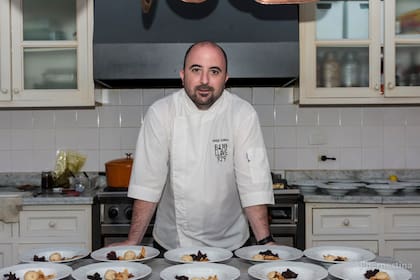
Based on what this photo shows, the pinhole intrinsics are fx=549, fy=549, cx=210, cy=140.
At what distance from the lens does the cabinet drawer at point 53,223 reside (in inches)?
113

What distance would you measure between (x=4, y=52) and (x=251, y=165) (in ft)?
5.82

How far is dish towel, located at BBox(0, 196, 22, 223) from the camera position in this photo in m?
2.82

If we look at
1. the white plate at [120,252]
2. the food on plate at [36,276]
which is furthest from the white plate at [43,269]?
the white plate at [120,252]

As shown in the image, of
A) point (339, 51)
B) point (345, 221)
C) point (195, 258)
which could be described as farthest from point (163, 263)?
point (339, 51)

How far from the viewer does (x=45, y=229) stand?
2.88 m

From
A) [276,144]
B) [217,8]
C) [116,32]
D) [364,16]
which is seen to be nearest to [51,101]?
[116,32]

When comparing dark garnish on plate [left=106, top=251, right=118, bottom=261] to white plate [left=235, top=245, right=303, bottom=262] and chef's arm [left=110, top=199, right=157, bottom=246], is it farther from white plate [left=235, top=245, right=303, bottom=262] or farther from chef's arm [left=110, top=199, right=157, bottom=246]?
white plate [left=235, top=245, right=303, bottom=262]

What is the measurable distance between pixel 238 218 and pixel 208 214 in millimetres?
146

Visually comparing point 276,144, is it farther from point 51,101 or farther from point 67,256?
point 67,256

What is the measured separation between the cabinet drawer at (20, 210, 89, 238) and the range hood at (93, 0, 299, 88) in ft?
2.40

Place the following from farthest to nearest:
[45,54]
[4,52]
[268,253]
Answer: [45,54], [4,52], [268,253]

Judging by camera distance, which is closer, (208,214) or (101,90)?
(208,214)

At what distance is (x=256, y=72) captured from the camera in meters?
2.84

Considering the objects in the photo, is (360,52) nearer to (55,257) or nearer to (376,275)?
(376,275)
